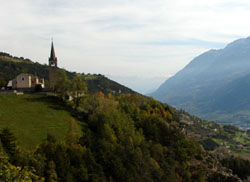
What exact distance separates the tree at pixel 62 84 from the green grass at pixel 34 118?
10.7 ft

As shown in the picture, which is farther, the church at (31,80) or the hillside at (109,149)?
the church at (31,80)

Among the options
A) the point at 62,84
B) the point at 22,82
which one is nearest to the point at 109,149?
the point at 62,84

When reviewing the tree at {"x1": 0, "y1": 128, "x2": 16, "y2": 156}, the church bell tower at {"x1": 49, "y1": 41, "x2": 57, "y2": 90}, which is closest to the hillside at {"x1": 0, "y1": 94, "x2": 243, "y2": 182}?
the tree at {"x1": 0, "y1": 128, "x2": 16, "y2": 156}

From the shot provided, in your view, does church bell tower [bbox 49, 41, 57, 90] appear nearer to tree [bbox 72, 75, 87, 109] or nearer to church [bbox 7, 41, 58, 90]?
church [bbox 7, 41, 58, 90]

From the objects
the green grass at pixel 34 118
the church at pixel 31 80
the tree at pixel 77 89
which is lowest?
the green grass at pixel 34 118

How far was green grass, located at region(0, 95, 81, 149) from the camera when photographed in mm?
70556

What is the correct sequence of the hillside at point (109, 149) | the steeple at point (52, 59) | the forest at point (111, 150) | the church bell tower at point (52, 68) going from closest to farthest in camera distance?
the forest at point (111, 150) < the hillside at point (109, 149) < the church bell tower at point (52, 68) < the steeple at point (52, 59)

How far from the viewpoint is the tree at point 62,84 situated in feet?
336

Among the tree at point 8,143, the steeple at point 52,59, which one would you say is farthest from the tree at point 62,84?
the tree at point 8,143

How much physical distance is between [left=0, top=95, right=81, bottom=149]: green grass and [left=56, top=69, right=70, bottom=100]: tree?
3263mm

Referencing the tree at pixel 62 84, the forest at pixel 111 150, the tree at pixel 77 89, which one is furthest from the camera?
the tree at pixel 77 89

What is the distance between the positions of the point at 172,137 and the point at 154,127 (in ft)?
28.8

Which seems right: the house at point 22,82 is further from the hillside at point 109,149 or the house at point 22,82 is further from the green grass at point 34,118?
the hillside at point 109,149

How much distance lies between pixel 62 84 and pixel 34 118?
2155 cm
